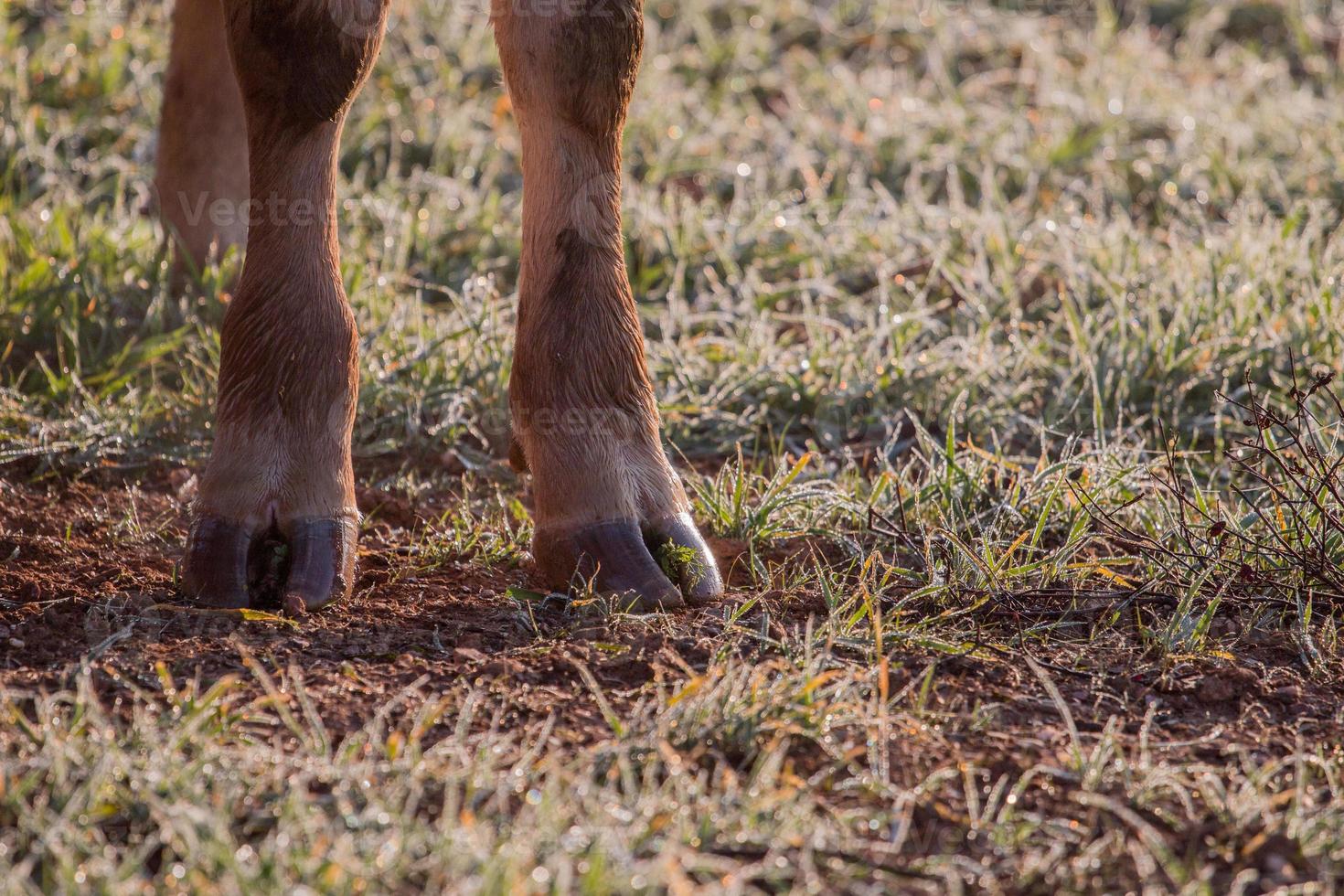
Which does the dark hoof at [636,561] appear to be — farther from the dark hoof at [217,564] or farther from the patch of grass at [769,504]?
the dark hoof at [217,564]

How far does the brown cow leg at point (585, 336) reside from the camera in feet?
8.22

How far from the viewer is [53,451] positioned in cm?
318

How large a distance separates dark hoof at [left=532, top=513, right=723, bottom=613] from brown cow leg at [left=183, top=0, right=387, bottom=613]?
37 cm

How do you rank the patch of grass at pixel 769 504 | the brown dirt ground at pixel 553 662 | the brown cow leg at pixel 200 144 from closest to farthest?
1. the patch of grass at pixel 769 504
2. the brown dirt ground at pixel 553 662
3. the brown cow leg at pixel 200 144

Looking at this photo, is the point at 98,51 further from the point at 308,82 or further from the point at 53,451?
the point at 308,82

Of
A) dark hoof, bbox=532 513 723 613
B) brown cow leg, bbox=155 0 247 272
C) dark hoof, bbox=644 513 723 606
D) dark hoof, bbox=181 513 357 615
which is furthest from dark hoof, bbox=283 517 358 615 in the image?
brown cow leg, bbox=155 0 247 272

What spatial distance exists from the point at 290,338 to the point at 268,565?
1.35ft

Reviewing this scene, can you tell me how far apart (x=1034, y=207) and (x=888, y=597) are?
2785mm

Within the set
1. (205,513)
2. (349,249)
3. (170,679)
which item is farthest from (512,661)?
(349,249)

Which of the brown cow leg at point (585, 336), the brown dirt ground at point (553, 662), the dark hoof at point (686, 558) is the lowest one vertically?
the brown dirt ground at point (553, 662)

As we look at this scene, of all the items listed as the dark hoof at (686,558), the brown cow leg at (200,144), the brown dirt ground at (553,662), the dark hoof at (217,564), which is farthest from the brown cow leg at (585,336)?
the brown cow leg at (200,144)

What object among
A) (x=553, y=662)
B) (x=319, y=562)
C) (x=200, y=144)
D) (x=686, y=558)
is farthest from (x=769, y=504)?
(x=200, y=144)

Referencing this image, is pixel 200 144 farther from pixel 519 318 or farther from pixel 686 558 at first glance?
pixel 686 558

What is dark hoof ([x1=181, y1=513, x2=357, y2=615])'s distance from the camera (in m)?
2.43
